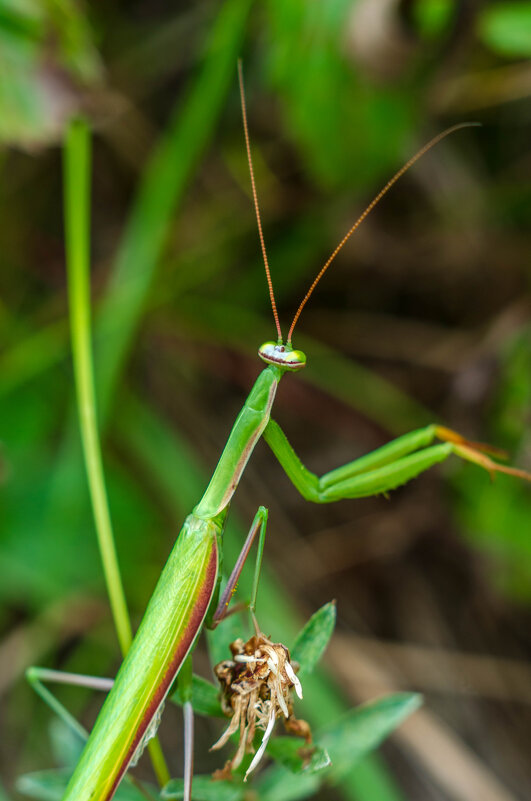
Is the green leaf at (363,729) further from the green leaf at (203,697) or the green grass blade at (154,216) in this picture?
the green grass blade at (154,216)

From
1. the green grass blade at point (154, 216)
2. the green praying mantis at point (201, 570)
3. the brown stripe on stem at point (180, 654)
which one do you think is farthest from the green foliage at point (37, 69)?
the brown stripe on stem at point (180, 654)

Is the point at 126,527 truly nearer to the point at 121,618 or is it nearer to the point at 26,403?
the point at 26,403

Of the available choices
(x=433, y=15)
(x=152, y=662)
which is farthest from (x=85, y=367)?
(x=433, y=15)

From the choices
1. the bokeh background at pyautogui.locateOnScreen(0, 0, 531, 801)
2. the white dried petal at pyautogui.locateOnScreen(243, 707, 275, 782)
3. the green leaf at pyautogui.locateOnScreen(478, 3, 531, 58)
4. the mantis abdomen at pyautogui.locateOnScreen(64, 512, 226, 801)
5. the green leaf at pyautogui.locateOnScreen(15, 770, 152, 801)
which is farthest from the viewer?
the bokeh background at pyautogui.locateOnScreen(0, 0, 531, 801)

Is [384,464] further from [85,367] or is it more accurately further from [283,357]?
[85,367]

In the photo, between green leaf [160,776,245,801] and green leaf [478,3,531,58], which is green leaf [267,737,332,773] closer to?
green leaf [160,776,245,801]

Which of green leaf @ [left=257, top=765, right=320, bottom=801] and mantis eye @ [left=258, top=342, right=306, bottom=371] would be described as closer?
green leaf @ [left=257, top=765, right=320, bottom=801]

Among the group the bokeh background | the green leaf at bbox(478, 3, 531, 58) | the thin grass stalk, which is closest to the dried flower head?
the thin grass stalk
